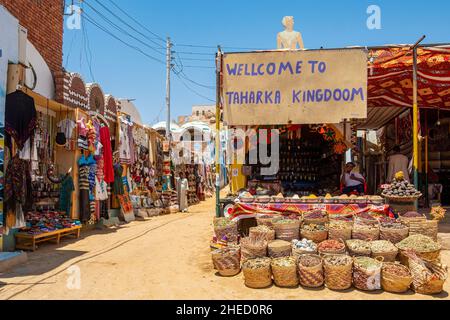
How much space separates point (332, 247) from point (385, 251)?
73 cm

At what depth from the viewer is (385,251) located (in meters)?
5.77

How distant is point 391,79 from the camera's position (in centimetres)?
859

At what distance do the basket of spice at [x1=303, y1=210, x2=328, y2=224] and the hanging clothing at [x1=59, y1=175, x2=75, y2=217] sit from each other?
18.6 ft

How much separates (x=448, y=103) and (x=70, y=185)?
948cm

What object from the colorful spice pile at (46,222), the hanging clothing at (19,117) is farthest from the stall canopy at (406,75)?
the colorful spice pile at (46,222)

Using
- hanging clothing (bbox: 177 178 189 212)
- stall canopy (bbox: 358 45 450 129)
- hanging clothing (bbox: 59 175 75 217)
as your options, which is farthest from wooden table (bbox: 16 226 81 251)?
hanging clothing (bbox: 177 178 189 212)

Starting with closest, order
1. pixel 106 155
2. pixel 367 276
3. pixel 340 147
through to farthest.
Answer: pixel 367 276
pixel 340 147
pixel 106 155

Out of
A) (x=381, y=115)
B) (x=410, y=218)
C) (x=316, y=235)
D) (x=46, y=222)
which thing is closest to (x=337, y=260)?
(x=316, y=235)

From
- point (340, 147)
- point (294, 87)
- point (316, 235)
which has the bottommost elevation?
point (316, 235)

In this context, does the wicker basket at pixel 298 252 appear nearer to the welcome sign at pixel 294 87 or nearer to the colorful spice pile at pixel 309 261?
the colorful spice pile at pixel 309 261

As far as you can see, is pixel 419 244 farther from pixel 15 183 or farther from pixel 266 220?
pixel 15 183

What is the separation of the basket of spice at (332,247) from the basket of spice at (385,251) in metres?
0.42

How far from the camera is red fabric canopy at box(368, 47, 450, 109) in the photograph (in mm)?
7961
